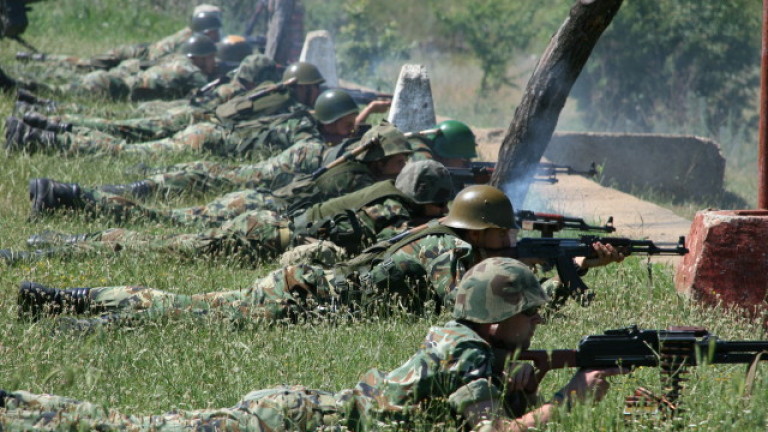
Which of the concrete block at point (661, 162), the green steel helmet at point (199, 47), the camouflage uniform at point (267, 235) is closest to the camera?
the camouflage uniform at point (267, 235)

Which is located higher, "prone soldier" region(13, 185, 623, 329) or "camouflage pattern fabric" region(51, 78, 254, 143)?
"prone soldier" region(13, 185, 623, 329)

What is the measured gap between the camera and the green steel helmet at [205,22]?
18.2m

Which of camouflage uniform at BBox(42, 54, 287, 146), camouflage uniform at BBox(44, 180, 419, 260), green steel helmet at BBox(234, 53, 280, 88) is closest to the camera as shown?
camouflage uniform at BBox(44, 180, 419, 260)

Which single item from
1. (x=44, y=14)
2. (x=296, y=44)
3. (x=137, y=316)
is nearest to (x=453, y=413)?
(x=137, y=316)

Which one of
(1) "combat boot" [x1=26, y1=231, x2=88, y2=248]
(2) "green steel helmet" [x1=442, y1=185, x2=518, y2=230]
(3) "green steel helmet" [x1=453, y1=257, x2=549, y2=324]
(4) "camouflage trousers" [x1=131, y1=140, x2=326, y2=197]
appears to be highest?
(3) "green steel helmet" [x1=453, y1=257, x2=549, y2=324]

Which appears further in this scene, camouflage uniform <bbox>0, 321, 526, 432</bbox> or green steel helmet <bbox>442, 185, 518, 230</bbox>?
green steel helmet <bbox>442, 185, 518, 230</bbox>

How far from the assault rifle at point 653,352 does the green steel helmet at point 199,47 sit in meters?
13.1

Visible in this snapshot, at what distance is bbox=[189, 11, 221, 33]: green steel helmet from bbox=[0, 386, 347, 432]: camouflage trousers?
49.9 ft

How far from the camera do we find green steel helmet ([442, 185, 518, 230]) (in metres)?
5.60

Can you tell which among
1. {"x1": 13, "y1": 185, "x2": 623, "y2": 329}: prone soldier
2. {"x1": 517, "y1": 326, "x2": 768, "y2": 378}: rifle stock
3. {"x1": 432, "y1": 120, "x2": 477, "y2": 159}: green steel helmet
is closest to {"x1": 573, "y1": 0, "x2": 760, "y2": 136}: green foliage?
{"x1": 432, "y1": 120, "x2": 477, "y2": 159}: green steel helmet

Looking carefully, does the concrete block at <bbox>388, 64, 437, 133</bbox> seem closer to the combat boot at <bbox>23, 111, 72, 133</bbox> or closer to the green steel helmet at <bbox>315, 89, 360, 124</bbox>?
the green steel helmet at <bbox>315, 89, 360, 124</bbox>

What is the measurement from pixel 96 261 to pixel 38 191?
1598 mm

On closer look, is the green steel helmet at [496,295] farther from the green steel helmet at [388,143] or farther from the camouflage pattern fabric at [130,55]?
the camouflage pattern fabric at [130,55]

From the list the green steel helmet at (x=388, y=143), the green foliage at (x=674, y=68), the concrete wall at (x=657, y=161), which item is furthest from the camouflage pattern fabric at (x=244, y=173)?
the green foliage at (x=674, y=68)
